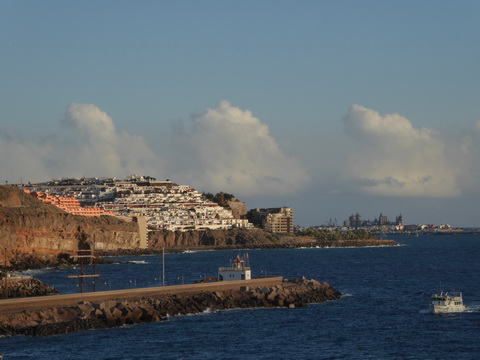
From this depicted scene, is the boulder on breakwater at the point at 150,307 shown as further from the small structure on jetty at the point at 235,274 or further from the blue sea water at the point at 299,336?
the small structure on jetty at the point at 235,274

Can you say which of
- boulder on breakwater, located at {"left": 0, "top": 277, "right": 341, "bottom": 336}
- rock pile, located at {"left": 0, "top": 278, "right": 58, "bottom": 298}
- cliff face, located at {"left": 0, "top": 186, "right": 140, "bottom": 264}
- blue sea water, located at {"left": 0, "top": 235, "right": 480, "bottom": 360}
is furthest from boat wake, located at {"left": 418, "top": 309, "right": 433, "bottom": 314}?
cliff face, located at {"left": 0, "top": 186, "right": 140, "bottom": 264}

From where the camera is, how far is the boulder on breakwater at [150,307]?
55.0 metres

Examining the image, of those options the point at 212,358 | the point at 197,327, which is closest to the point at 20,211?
the point at 197,327

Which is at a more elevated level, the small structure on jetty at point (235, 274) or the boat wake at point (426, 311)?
the small structure on jetty at point (235, 274)

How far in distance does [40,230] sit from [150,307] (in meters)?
99.4

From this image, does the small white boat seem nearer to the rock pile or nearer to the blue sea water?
the blue sea water

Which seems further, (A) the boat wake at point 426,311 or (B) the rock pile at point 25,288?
(B) the rock pile at point 25,288

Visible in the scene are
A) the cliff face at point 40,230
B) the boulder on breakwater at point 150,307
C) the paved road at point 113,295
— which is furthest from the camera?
the cliff face at point 40,230

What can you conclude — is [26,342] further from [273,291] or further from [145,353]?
[273,291]

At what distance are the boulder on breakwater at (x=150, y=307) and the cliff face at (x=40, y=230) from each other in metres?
67.0

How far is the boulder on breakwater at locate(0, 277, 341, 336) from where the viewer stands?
55.0 meters

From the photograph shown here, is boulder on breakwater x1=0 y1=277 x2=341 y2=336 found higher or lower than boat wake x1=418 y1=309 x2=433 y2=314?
higher

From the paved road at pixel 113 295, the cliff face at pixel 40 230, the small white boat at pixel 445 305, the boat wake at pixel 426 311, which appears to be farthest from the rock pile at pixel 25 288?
the cliff face at pixel 40 230

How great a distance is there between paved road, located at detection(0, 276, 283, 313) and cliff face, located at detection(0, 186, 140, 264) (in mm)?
64250
